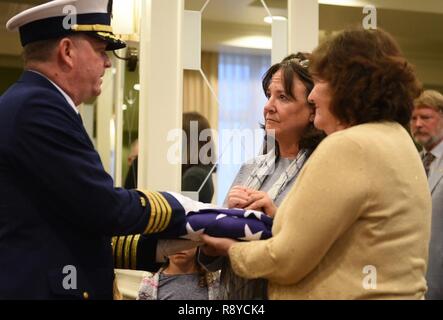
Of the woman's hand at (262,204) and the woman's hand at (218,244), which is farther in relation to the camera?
the woman's hand at (262,204)

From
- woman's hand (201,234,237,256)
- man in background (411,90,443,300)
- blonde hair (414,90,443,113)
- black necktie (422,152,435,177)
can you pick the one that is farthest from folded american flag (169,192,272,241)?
blonde hair (414,90,443,113)

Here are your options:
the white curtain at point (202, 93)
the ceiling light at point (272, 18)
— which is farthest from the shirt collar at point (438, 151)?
the white curtain at point (202, 93)

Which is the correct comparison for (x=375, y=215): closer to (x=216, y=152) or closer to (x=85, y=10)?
(x=85, y=10)

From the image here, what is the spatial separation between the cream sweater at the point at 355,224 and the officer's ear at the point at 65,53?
62cm

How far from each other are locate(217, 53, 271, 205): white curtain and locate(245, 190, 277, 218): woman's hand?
120 centimetres

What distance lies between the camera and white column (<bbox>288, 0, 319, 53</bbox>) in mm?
3160

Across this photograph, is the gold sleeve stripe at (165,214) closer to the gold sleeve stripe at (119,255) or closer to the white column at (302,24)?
the gold sleeve stripe at (119,255)

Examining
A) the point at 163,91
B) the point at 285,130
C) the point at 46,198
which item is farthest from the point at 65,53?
the point at 163,91

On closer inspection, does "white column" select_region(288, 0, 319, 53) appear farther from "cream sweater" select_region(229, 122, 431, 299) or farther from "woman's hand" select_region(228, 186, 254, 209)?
"cream sweater" select_region(229, 122, 431, 299)

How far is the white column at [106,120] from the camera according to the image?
15.7 ft

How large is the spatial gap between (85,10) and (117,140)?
8.28 feet

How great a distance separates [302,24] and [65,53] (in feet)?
5.83
